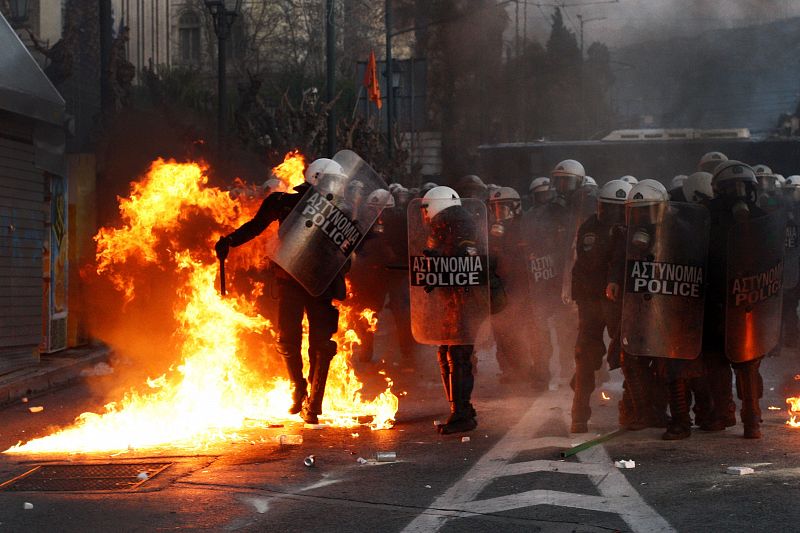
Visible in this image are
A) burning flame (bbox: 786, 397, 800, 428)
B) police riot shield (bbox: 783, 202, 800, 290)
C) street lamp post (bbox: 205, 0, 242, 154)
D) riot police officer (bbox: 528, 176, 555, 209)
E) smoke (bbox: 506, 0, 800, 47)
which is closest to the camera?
burning flame (bbox: 786, 397, 800, 428)

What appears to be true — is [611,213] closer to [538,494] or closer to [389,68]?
[538,494]

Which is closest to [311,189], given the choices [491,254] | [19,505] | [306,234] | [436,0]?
[306,234]

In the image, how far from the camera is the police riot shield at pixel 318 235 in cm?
879

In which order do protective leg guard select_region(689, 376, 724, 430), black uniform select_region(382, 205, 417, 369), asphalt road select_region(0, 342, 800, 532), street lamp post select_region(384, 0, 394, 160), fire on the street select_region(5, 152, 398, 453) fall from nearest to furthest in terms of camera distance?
asphalt road select_region(0, 342, 800, 532), protective leg guard select_region(689, 376, 724, 430), fire on the street select_region(5, 152, 398, 453), black uniform select_region(382, 205, 417, 369), street lamp post select_region(384, 0, 394, 160)

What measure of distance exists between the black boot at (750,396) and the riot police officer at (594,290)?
95 centimetres

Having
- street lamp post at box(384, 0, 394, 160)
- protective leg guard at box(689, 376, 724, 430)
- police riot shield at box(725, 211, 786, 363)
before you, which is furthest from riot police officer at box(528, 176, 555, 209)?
street lamp post at box(384, 0, 394, 160)

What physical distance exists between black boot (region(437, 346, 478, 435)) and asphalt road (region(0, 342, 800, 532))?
109 millimetres

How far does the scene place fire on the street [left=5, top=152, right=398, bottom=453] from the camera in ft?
26.9

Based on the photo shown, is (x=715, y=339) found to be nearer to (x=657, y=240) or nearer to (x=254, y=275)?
(x=657, y=240)

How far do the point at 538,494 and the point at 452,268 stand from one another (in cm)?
251

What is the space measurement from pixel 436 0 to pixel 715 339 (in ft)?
80.3

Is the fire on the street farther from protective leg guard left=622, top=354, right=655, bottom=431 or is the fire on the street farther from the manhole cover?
protective leg guard left=622, top=354, right=655, bottom=431

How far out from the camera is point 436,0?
31.2 metres

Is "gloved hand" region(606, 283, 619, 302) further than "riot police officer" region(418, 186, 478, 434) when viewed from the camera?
No
